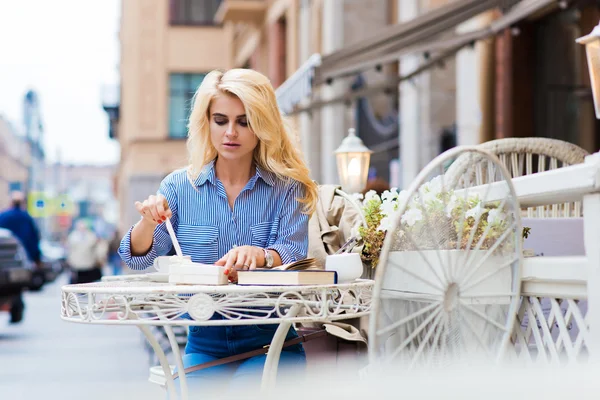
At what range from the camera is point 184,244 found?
330cm

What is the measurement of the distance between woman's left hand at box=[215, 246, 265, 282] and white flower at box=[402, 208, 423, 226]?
0.61 meters

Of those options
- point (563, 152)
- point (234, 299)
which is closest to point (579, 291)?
point (234, 299)

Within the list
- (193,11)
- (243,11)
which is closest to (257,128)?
(243,11)

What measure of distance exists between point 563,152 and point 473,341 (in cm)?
303

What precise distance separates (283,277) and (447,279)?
20.1 inches

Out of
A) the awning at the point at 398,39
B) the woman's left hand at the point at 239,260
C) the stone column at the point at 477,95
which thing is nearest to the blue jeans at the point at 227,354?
the woman's left hand at the point at 239,260

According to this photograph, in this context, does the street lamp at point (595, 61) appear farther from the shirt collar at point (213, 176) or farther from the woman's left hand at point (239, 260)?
the woman's left hand at point (239, 260)

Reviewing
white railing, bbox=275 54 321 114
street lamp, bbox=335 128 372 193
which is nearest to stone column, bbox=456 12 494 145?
white railing, bbox=275 54 321 114

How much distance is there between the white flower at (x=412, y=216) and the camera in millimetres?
2549

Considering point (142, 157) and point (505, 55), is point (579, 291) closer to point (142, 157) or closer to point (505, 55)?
point (505, 55)

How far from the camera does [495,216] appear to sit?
8.73 feet

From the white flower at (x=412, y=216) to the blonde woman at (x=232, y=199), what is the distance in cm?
66

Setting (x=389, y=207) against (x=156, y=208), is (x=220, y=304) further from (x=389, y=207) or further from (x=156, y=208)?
(x=389, y=207)

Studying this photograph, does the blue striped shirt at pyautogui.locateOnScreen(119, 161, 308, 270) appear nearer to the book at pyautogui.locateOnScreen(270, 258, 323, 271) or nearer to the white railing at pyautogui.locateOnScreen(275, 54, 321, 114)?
the book at pyautogui.locateOnScreen(270, 258, 323, 271)
